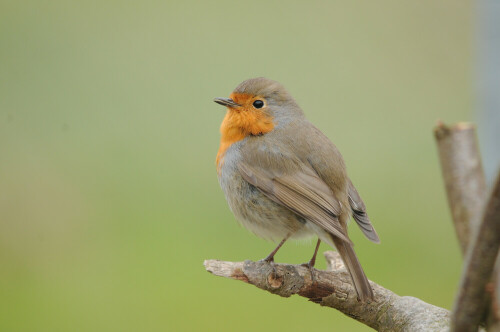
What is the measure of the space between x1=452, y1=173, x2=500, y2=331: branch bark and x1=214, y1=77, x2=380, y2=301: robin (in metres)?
1.55

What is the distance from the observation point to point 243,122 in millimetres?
3641

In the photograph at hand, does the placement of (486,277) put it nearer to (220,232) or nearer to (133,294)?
(133,294)

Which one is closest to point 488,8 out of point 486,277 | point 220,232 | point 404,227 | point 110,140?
point 404,227

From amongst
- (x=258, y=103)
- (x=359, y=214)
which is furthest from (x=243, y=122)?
(x=359, y=214)

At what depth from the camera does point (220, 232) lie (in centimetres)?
606

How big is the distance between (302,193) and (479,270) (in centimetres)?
187

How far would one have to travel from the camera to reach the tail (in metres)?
2.76

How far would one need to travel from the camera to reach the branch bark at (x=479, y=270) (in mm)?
1352

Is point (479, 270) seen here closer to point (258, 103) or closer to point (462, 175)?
point (462, 175)

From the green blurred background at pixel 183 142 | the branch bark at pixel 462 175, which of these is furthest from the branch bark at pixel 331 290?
the green blurred background at pixel 183 142

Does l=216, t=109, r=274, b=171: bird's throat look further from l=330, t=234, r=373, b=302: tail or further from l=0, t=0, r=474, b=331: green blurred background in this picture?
l=0, t=0, r=474, b=331: green blurred background

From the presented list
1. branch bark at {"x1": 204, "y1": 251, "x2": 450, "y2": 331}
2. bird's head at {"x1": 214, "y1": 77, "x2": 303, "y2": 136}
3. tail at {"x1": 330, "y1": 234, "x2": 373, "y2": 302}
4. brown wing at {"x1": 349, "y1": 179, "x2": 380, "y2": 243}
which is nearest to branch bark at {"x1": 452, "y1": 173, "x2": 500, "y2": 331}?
branch bark at {"x1": 204, "y1": 251, "x2": 450, "y2": 331}

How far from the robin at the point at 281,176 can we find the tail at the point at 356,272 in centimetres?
1

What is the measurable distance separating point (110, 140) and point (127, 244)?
1.67 meters
